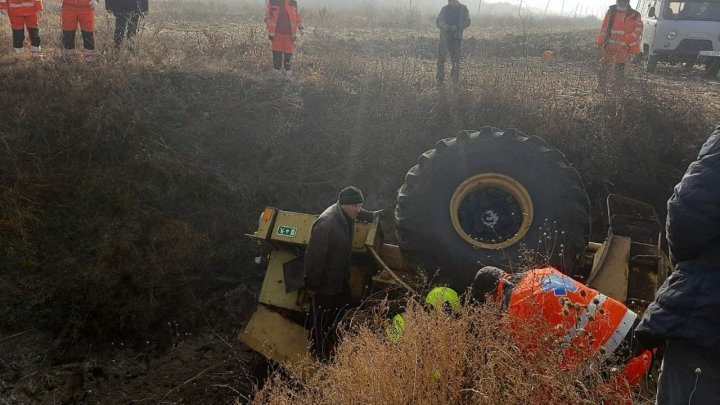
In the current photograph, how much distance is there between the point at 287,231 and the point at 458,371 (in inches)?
87.3

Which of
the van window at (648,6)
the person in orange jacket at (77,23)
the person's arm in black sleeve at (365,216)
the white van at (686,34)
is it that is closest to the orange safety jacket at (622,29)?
the white van at (686,34)

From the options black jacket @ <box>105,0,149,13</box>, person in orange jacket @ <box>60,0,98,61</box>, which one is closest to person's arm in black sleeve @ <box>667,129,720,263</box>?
person in orange jacket @ <box>60,0,98,61</box>

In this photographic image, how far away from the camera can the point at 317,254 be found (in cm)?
434

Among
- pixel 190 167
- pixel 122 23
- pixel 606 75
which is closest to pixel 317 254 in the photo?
pixel 190 167

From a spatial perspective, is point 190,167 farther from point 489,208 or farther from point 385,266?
point 489,208

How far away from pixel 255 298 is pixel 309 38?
24.3 feet

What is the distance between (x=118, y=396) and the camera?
181 inches

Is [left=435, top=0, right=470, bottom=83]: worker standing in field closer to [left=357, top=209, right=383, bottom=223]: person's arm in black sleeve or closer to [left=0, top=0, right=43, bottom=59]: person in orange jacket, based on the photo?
[left=357, top=209, right=383, bottom=223]: person's arm in black sleeve

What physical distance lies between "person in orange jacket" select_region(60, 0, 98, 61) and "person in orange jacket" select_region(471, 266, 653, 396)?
6.45m

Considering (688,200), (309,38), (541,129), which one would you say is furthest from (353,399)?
(309,38)

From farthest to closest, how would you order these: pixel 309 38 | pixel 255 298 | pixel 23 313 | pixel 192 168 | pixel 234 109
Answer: pixel 309 38
pixel 234 109
pixel 192 168
pixel 255 298
pixel 23 313

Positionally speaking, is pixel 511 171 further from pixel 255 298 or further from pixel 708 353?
pixel 255 298

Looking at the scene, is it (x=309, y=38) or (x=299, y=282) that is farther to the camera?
(x=309, y=38)

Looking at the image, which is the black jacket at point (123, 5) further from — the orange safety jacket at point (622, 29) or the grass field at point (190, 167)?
the orange safety jacket at point (622, 29)
